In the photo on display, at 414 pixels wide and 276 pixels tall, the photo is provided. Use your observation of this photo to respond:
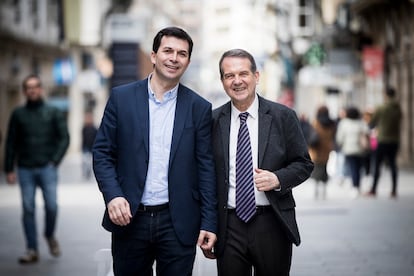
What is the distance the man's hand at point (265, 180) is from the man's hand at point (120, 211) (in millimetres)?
675

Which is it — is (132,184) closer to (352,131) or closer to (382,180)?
(352,131)

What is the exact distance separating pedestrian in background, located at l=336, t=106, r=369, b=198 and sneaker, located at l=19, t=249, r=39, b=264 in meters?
9.90

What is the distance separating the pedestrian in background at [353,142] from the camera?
62.3ft

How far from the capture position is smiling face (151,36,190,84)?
4922 millimetres

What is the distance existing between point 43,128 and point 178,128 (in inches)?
217

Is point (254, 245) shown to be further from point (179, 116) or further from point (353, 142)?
point (353, 142)

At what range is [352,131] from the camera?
1912cm

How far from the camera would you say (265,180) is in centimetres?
496

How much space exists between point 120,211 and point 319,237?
7.51 m

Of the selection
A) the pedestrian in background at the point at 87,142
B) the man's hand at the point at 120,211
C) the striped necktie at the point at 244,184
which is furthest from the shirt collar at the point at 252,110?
the pedestrian in background at the point at 87,142

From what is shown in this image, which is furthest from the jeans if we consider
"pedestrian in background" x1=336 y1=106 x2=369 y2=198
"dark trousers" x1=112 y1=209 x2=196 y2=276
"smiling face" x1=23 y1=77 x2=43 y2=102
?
"pedestrian in background" x1=336 y1=106 x2=369 y2=198

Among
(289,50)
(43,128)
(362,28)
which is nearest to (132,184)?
(43,128)

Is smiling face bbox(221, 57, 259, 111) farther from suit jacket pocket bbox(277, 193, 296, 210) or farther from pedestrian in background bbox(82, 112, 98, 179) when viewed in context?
pedestrian in background bbox(82, 112, 98, 179)

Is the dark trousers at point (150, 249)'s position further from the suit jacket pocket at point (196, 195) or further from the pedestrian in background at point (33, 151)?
the pedestrian in background at point (33, 151)
